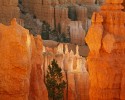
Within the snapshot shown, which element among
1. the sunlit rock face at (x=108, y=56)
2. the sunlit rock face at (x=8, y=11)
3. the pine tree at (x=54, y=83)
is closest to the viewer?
the sunlit rock face at (x=108, y=56)

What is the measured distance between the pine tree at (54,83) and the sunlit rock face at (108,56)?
375 centimetres

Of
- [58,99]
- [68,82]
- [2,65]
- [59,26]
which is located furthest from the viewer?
[59,26]

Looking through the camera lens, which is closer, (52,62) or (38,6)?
(52,62)

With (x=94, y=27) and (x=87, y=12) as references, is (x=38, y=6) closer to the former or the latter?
(x=87, y=12)

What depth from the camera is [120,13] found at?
14141mm

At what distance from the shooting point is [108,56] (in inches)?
549

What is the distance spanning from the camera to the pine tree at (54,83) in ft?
58.3

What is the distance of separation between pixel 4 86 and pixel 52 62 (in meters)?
9.42

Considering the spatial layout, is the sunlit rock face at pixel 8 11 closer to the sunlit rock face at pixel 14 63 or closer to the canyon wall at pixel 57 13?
the canyon wall at pixel 57 13

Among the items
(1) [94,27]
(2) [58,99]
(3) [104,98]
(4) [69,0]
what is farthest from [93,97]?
(4) [69,0]

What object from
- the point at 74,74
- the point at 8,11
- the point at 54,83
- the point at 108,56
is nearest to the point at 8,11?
the point at 8,11

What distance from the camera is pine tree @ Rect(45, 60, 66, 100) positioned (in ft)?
58.3

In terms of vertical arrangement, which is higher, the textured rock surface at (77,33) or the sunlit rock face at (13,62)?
the sunlit rock face at (13,62)

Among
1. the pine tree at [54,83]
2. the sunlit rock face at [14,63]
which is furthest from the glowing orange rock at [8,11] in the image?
the sunlit rock face at [14,63]
